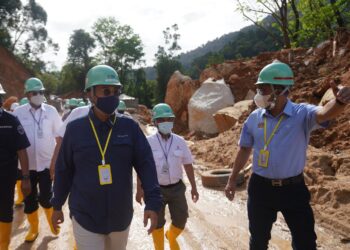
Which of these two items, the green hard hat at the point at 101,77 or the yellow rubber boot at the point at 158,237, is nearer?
the green hard hat at the point at 101,77

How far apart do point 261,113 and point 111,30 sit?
6192cm

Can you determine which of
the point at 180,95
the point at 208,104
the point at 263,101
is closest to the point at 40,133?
the point at 263,101

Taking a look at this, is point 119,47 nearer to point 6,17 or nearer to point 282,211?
point 6,17

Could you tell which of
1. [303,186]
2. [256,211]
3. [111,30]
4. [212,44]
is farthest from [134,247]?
[212,44]

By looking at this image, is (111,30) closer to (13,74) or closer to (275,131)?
(13,74)

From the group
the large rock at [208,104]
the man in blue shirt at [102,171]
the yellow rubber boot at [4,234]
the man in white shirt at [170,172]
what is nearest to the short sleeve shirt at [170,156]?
the man in white shirt at [170,172]

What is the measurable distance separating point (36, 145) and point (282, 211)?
3.88 metres

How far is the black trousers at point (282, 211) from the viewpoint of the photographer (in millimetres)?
3582

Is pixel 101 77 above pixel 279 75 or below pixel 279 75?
above

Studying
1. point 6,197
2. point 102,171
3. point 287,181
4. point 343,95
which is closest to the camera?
point 102,171

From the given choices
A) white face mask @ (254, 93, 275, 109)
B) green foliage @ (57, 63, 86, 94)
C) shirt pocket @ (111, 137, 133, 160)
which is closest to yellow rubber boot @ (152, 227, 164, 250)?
shirt pocket @ (111, 137, 133, 160)

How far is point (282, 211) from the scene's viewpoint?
12.2 ft

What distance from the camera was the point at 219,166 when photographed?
38.2ft

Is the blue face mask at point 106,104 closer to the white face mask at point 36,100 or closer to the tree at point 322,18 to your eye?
the white face mask at point 36,100
